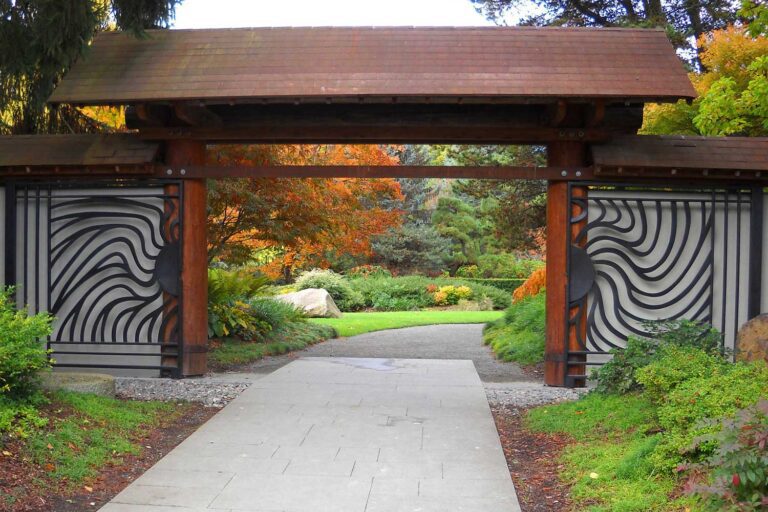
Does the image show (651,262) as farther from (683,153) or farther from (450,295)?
(450,295)

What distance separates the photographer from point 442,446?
20.3 ft

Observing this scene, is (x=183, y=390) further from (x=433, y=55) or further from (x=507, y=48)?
(x=507, y=48)

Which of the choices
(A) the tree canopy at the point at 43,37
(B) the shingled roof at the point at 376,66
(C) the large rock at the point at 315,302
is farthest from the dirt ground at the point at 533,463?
(C) the large rock at the point at 315,302

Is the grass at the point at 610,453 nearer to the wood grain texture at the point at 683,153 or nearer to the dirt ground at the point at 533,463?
the dirt ground at the point at 533,463

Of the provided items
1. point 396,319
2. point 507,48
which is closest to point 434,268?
point 396,319

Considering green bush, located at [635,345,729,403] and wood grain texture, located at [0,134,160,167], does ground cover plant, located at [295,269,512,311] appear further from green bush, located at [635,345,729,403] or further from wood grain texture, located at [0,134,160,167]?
green bush, located at [635,345,729,403]

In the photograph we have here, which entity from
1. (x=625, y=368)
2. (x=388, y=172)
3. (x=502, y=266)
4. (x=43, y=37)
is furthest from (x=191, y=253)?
(x=502, y=266)

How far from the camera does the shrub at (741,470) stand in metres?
3.47

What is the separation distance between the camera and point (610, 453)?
217 inches

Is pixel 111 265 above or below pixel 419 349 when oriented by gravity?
above

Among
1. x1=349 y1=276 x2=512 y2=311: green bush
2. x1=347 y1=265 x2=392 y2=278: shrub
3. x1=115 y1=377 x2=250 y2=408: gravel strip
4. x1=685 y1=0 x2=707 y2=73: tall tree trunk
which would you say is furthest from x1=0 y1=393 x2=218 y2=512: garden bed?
x1=347 y1=265 x2=392 y2=278: shrub

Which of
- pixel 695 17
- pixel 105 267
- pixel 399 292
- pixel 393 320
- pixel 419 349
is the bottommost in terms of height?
pixel 393 320

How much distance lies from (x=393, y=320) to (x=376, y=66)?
12284mm

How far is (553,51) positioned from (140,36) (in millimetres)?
5027
